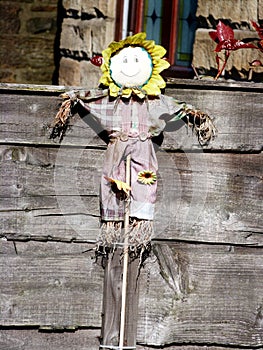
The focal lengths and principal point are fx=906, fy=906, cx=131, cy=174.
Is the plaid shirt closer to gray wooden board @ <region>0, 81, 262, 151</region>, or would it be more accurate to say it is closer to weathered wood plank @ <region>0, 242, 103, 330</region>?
gray wooden board @ <region>0, 81, 262, 151</region>

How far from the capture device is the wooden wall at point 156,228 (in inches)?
123

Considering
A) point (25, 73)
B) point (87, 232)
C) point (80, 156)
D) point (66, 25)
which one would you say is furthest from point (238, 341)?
point (25, 73)

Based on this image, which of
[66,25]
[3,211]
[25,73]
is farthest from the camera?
[25,73]

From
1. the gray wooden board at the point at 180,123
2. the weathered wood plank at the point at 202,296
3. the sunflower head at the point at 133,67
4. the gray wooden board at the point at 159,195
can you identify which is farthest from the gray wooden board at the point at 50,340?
the sunflower head at the point at 133,67

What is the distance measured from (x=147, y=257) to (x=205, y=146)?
0.44 m

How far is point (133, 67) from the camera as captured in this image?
300cm

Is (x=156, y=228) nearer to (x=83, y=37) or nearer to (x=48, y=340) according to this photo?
(x=48, y=340)

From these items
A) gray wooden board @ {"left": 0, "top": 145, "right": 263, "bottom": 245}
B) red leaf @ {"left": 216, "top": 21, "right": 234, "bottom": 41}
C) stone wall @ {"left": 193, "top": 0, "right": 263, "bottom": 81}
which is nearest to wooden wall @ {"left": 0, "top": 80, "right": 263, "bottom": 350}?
gray wooden board @ {"left": 0, "top": 145, "right": 263, "bottom": 245}

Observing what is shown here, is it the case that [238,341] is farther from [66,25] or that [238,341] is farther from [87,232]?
[66,25]

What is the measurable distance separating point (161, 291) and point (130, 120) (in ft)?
2.02

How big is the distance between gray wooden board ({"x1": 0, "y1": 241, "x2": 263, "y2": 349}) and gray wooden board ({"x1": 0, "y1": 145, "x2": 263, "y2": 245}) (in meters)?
0.05

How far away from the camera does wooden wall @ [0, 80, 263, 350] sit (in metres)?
3.12

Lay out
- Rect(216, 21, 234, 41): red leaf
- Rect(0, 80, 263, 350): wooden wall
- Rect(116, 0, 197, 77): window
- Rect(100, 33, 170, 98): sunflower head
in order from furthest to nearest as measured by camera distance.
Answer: Rect(116, 0, 197, 77): window, Rect(216, 21, 234, 41): red leaf, Rect(0, 80, 263, 350): wooden wall, Rect(100, 33, 170, 98): sunflower head

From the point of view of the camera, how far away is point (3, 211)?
3.12m
